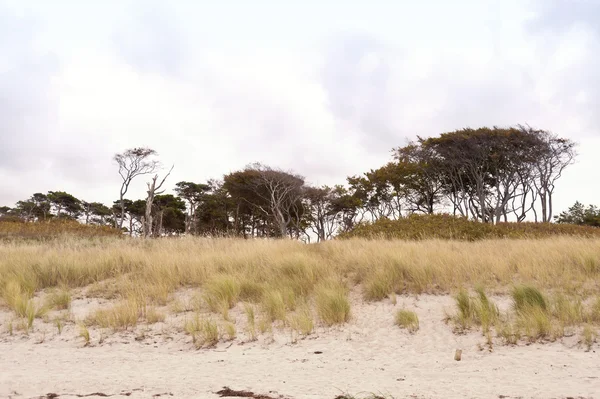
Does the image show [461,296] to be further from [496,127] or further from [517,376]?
[496,127]

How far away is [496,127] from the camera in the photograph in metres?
26.0

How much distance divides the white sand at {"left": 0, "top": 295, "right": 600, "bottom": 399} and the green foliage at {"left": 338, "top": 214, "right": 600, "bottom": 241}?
7684mm

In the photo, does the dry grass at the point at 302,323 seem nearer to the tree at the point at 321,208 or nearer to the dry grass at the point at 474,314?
the dry grass at the point at 474,314

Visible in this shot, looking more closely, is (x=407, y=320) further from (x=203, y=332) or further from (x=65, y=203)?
(x=65, y=203)

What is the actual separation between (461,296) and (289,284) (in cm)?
286

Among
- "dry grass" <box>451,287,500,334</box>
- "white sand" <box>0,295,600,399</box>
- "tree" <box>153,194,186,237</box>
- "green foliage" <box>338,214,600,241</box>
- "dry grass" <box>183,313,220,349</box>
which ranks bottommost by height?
"white sand" <box>0,295,600,399</box>

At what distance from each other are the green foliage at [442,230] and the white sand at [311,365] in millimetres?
7684

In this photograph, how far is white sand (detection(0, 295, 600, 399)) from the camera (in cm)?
394

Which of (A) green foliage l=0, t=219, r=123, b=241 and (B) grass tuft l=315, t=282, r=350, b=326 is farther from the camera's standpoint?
(A) green foliage l=0, t=219, r=123, b=241

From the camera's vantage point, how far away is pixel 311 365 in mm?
4715

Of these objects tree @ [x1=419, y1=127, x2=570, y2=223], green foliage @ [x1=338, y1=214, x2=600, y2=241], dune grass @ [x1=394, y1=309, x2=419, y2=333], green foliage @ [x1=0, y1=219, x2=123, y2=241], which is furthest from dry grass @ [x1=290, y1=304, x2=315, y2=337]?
tree @ [x1=419, y1=127, x2=570, y2=223]

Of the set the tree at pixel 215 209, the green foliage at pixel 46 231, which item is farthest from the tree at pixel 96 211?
the green foliage at pixel 46 231

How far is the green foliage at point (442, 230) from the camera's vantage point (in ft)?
44.7

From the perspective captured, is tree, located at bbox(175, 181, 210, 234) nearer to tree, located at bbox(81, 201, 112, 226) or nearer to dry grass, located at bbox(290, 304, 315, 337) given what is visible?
tree, located at bbox(81, 201, 112, 226)
